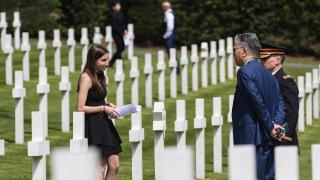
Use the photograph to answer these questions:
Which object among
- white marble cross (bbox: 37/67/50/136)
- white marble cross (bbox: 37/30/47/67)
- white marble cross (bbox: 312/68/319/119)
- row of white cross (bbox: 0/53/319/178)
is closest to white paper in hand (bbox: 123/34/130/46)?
white marble cross (bbox: 37/30/47/67)

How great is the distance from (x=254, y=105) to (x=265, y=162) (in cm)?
52

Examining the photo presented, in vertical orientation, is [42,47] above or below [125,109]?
above

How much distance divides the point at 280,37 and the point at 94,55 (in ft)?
77.7

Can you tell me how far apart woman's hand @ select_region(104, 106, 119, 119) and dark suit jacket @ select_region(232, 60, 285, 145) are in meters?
1.44

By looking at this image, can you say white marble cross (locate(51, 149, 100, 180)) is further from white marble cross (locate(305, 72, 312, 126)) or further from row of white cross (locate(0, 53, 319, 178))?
white marble cross (locate(305, 72, 312, 126))

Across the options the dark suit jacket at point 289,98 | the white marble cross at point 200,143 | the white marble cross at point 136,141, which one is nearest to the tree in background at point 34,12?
Result: the white marble cross at point 200,143

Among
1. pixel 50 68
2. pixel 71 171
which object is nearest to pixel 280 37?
pixel 50 68

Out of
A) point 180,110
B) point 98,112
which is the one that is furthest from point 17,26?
point 98,112

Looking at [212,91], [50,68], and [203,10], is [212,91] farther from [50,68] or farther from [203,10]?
[203,10]

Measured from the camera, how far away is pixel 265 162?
33.1 ft

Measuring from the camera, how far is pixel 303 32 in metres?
33.0

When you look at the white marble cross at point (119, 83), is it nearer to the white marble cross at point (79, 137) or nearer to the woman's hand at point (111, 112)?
the woman's hand at point (111, 112)

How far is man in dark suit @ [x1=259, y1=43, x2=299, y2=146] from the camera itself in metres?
11.0

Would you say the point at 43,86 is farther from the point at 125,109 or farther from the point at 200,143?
the point at 125,109
